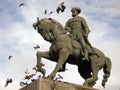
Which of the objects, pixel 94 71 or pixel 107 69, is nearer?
pixel 94 71

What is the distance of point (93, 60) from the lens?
1269 cm

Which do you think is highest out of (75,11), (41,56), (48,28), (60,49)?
(75,11)

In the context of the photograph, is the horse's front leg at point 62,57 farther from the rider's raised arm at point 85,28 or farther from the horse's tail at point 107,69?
the horse's tail at point 107,69

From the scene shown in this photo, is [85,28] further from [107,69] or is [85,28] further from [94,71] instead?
[107,69]

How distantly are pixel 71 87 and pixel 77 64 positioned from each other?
1296mm

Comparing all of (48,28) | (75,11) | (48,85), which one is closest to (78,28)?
(75,11)

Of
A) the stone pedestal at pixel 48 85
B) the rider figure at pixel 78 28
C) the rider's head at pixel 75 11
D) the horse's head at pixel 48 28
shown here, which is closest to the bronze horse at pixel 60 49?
the horse's head at pixel 48 28

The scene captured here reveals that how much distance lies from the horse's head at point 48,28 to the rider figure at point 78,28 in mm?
551

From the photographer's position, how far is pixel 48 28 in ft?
40.2

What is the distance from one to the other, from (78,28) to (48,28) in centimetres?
107

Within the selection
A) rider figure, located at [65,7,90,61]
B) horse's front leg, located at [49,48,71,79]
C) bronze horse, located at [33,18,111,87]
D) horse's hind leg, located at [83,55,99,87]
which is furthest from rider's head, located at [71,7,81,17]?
horse's front leg, located at [49,48,71,79]

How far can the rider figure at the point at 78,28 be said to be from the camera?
12.5 metres

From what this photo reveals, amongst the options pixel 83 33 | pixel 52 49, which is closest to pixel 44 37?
pixel 52 49

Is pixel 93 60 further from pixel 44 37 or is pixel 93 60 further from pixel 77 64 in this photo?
pixel 44 37
